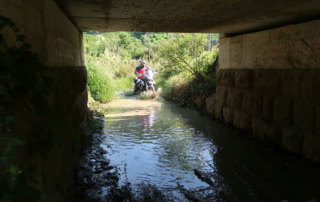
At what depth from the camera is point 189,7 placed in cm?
345

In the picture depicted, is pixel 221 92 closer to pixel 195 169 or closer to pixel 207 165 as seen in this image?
pixel 207 165

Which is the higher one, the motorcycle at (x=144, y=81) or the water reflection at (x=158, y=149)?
the motorcycle at (x=144, y=81)

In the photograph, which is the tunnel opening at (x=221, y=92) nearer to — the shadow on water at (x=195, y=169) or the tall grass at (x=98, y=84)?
the shadow on water at (x=195, y=169)

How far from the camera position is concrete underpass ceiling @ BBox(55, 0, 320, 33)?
3223 mm

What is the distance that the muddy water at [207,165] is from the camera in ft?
9.93

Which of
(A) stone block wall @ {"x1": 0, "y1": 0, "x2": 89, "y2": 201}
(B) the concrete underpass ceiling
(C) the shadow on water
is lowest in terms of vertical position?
(C) the shadow on water

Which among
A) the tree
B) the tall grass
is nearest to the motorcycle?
the tall grass

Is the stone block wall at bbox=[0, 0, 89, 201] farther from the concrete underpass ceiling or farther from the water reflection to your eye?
the water reflection

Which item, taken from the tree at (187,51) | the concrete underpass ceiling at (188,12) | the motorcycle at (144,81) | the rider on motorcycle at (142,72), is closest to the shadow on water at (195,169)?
the concrete underpass ceiling at (188,12)

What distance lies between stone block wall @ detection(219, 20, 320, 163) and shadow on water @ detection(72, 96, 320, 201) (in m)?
0.32

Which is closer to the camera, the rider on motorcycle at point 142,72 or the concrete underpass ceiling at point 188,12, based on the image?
the concrete underpass ceiling at point 188,12

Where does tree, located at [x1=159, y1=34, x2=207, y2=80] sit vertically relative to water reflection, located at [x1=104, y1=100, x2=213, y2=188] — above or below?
above

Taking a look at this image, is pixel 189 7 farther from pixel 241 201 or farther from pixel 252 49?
pixel 241 201

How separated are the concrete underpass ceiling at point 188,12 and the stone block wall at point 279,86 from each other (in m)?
0.35
